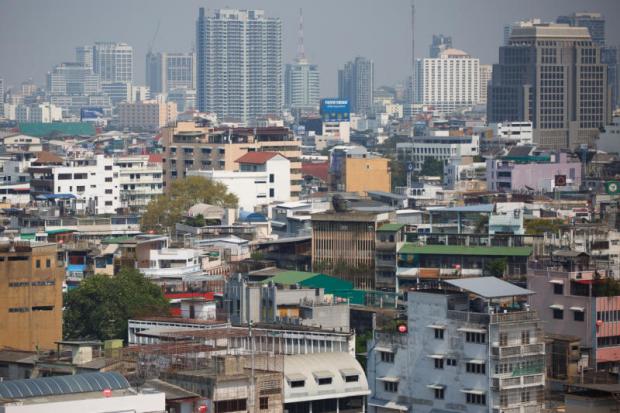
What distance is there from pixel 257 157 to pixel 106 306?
39.0m

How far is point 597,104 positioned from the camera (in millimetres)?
131125

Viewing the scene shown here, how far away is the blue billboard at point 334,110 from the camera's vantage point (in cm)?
15288

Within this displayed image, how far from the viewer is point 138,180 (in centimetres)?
8456

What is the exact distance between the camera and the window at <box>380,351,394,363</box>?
3347 centimetres

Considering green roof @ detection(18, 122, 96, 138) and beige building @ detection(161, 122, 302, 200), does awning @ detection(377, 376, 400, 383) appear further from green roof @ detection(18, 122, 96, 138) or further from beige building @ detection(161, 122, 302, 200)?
green roof @ detection(18, 122, 96, 138)

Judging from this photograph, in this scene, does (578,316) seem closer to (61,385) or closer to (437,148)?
(61,385)

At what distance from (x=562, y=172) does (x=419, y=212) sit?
1130 inches

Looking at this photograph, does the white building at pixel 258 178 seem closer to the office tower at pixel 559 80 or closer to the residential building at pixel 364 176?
the residential building at pixel 364 176

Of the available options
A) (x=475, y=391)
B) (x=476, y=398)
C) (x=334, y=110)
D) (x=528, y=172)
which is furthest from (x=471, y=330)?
(x=334, y=110)

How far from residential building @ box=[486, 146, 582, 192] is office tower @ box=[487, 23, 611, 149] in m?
39.9

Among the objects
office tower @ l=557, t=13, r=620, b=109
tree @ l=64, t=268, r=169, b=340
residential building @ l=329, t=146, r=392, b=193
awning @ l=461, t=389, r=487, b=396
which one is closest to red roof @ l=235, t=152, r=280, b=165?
residential building @ l=329, t=146, r=392, b=193

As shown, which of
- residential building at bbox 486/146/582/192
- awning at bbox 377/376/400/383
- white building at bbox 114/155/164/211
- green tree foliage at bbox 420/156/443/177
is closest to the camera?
awning at bbox 377/376/400/383

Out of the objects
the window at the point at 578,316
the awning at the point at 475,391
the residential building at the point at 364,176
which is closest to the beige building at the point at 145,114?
the residential building at the point at 364,176

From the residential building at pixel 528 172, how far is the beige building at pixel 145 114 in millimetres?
104834
